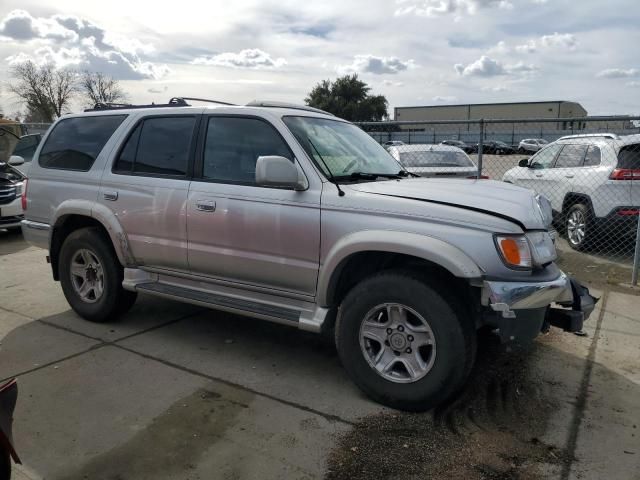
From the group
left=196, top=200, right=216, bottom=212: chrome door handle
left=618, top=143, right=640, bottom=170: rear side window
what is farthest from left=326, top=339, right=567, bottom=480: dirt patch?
left=618, top=143, right=640, bottom=170: rear side window

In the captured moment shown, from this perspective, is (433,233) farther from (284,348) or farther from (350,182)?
(284,348)

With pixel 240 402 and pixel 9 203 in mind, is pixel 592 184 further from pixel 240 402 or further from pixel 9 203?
pixel 9 203

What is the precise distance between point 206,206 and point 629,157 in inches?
244

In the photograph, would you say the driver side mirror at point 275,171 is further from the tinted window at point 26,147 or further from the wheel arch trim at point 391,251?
the tinted window at point 26,147

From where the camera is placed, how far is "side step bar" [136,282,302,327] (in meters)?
3.72

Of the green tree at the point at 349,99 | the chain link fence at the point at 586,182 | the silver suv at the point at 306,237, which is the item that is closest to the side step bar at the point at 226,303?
the silver suv at the point at 306,237

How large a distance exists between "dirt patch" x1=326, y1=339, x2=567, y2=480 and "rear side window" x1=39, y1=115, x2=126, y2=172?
3.39m

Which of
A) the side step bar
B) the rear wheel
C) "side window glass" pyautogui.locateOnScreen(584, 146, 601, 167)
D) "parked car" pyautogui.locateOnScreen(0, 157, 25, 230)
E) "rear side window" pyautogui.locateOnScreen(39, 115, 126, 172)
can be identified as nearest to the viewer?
the side step bar

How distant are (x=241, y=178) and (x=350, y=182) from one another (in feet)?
2.72

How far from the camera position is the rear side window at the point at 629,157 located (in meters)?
7.29

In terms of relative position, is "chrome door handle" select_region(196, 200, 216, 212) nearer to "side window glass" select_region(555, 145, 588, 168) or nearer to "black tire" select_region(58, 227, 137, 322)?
"black tire" select_region(58, 227, 137, 322)

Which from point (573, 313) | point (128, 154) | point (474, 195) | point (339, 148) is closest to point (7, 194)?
point (128, 154)

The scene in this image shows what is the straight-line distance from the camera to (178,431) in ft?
10.4

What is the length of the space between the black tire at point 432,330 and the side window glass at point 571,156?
20.6 feet
